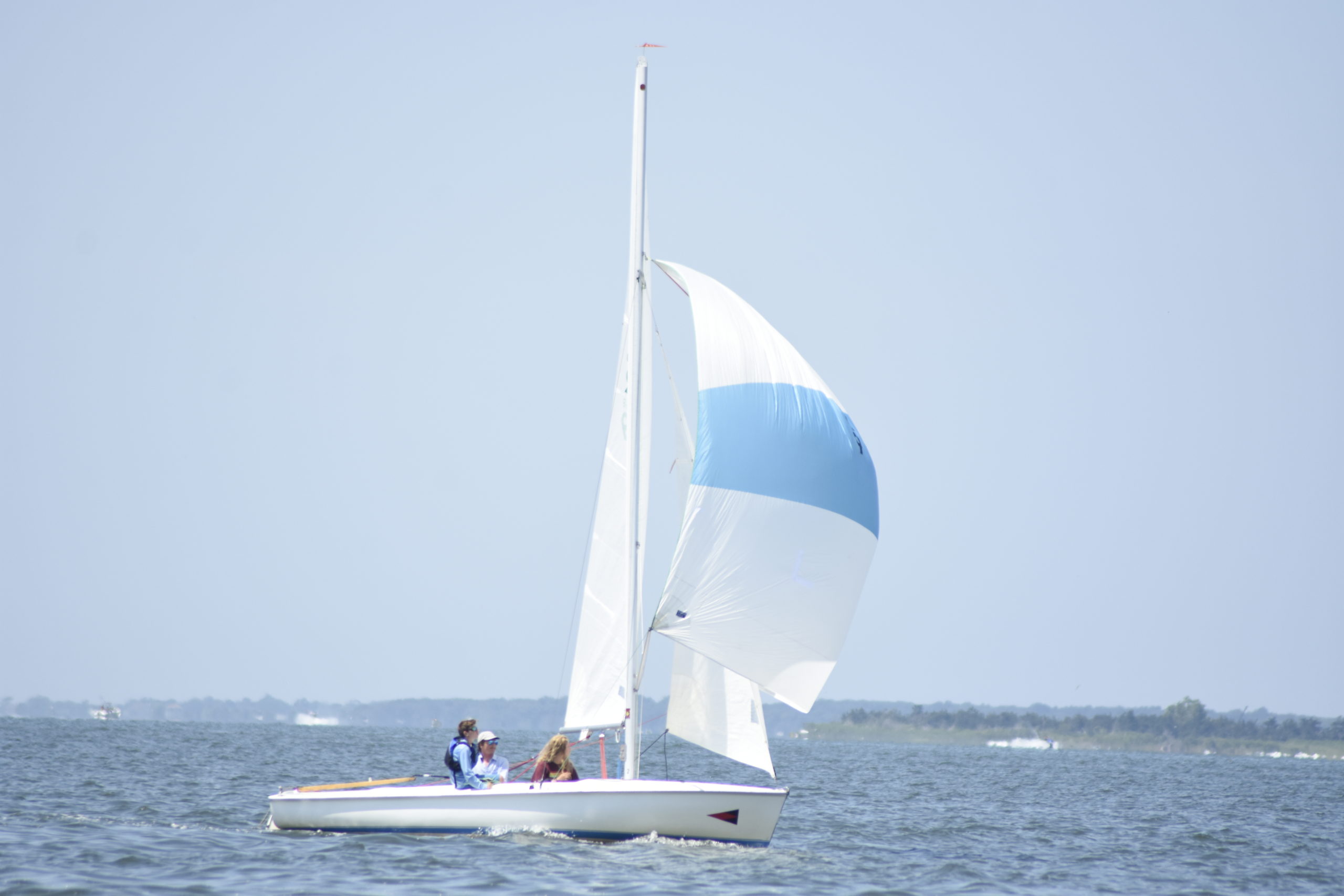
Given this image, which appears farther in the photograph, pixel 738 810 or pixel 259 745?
pixel 259 745

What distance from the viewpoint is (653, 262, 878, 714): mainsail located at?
1641 cm

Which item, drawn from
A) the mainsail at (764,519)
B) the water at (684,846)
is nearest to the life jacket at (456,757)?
the water at (684,846)

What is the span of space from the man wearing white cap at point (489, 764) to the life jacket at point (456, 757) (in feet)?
0.28

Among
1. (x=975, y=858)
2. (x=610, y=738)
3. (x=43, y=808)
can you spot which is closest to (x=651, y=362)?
(x=610, y=738)

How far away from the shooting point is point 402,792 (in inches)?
645

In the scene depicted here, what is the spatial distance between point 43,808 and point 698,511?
12.1 m

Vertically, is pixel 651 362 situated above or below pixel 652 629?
above

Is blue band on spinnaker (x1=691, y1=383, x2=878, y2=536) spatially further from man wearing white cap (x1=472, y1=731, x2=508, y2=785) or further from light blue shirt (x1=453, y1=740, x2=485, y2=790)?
light blue shirt (x1=453, y1=740, x2=485, y2=790)

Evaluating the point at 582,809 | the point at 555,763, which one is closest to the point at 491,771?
the point at 555,763

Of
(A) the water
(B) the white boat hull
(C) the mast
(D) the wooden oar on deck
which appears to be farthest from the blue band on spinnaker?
(D) the wooden oar on deck

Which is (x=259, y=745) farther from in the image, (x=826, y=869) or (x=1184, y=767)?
(x=1184, y=767)

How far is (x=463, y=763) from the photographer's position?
16.7 metres

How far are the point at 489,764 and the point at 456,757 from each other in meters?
0.56

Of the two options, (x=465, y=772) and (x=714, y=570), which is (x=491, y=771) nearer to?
(x=465, y=772)
